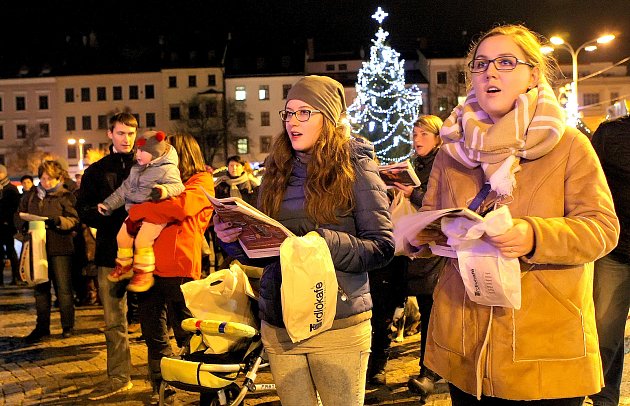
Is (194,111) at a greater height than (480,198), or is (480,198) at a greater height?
(194,111)

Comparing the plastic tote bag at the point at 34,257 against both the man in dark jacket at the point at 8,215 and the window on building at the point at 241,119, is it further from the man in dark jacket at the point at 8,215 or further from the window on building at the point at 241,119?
the window on building at the point at 241,119

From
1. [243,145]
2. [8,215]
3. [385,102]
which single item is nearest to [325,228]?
[8,215]

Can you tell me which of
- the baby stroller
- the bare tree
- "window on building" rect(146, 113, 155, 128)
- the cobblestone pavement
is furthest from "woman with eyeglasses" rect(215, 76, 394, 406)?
"window on building" rect(146, 113, 155, 128)

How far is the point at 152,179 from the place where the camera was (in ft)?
20.2

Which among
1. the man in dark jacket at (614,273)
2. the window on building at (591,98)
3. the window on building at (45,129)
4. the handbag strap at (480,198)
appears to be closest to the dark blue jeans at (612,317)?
the man in dark jacket at (614,273)

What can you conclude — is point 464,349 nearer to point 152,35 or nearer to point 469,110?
point 469,110

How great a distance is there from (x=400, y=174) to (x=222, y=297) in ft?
5.81

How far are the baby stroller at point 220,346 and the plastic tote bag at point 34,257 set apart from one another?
4.96m

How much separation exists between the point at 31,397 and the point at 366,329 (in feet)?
15.2

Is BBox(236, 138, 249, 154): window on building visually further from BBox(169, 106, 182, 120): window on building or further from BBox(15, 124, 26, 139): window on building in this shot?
BBox(15, 124, 26, 139): window on building

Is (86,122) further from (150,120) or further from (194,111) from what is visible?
(194,111)

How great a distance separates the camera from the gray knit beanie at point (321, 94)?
3514 mm

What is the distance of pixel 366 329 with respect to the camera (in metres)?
3.58

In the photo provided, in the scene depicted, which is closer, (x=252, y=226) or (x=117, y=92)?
(x=252, y=226)
